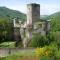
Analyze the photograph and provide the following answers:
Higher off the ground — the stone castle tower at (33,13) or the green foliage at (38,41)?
the stone castle tower at (33,13)

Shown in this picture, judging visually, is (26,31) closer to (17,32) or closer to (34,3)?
(17,32)

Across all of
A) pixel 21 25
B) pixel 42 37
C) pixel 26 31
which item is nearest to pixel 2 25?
pixel 21 25

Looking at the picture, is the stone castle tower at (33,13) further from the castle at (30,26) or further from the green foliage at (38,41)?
the green foliage at (38,41)

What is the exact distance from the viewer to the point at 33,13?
43.6 metres

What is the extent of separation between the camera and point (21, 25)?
42000 millimetres

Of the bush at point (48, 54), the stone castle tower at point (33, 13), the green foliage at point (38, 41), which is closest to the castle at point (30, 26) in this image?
the stone castle tower at point (33, 13)

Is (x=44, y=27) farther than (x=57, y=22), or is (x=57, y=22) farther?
(x=57, y=22)

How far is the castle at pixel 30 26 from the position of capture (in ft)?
117

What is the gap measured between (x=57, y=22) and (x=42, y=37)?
46.4 feet

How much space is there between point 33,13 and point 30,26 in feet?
14.7

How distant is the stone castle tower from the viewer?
4331 cm

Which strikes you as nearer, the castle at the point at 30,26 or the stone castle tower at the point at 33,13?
the castle at the point at 30,26

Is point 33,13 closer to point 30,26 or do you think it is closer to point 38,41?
point 30,26

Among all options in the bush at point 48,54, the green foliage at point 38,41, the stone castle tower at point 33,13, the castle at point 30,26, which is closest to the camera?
the bush at point 48,54
